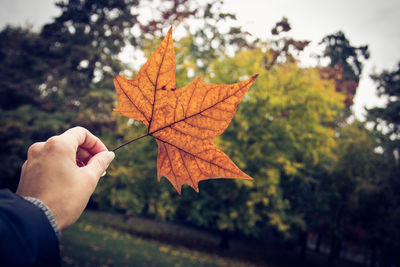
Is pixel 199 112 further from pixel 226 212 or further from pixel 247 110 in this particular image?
pixel 226 212

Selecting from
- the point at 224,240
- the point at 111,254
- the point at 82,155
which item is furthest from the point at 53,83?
the point at 82,155

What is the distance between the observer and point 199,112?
1011 millimetres

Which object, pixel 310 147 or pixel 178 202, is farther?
pixel 178 202

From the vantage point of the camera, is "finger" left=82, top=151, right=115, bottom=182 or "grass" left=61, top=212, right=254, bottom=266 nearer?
"finger" left=82, top=151, right=115, bottom=182

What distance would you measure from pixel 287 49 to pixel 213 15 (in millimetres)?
971

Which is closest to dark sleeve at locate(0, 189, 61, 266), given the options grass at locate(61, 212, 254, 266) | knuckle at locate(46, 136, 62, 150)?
knuckle at locate(46, 136, 62, 150)

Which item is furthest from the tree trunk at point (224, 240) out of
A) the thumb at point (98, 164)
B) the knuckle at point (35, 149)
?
the knuckle at point (35, 149)

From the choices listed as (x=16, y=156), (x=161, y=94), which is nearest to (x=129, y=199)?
(x=16, y=156)

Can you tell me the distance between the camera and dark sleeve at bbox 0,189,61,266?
0.62m

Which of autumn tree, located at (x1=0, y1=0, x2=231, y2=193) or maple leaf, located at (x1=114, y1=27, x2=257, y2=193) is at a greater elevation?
autumn tree, located at (x1=0, y1=0, x2=231, y2=193)

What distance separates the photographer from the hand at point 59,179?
2.66 ft

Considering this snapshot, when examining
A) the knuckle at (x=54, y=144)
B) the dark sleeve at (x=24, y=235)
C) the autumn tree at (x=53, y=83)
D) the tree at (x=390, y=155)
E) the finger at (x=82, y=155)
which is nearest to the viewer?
the dark sleeve at (x=24, y=235)

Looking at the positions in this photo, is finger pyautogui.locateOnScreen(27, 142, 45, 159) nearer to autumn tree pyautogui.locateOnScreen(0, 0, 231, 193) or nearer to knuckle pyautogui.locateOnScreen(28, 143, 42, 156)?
knuckle pyautogui.locateOnScreen(28, 143, 42, 156)

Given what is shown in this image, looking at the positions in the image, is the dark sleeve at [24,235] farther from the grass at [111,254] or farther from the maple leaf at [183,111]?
the grass at [111,254]
